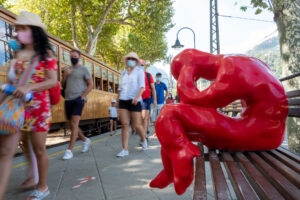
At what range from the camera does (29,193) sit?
2447 mm

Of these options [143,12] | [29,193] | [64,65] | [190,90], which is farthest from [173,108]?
[143,12]

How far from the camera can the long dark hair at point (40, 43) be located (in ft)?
7.18

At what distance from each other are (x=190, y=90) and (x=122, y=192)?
135 cm

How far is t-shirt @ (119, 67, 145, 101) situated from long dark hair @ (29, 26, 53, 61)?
6.95 ft

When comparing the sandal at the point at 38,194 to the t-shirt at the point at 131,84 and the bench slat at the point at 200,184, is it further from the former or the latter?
the t-shirt at the point at 131,84

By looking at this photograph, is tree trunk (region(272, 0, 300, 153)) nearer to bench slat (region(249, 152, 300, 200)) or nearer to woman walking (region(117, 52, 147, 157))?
woman walking (region(117, 52, 147, 157))

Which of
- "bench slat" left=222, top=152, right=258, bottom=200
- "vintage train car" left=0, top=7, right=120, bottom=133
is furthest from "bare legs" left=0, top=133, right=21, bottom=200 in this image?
"vintage train car" left=0, top=7, right=120, bottom=133

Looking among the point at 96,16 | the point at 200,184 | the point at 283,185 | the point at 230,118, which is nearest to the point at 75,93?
the point at 230,118

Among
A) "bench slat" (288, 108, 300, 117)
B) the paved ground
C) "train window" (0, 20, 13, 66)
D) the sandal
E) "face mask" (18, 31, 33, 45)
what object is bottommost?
the paved ground

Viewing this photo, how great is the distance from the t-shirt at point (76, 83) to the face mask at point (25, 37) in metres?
2.11

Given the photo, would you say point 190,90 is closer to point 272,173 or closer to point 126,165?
point 272,173

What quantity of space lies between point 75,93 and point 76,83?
19 cm

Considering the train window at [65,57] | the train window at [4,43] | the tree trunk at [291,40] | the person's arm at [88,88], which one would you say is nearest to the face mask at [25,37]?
the person's arm at [88,88]

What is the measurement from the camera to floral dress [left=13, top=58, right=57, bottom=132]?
6.95ft
